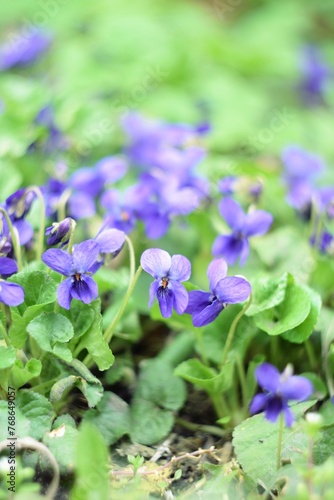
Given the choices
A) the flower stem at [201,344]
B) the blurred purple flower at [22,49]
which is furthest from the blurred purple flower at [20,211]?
the blurred purple flower at [22,49]

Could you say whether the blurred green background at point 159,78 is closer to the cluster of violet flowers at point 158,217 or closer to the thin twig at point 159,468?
the cluster of violet flowers at point 158,217

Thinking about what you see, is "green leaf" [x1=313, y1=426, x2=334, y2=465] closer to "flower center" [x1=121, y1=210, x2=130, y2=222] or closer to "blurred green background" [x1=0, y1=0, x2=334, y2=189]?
"flower center" [x1=121, y1=210, x2=130, y2=222]

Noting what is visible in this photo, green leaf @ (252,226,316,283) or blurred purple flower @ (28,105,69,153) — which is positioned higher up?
blurred purple flower @ (28,105,69,153)

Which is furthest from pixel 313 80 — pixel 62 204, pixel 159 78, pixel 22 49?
pixel 62 204

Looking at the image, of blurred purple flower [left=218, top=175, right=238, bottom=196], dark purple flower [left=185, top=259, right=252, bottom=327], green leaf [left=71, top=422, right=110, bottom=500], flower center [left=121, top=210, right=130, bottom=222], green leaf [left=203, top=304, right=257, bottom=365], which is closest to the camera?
green leaf [left=71, top=422, right=110, bottom=500]

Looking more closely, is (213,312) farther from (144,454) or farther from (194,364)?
(144,454)

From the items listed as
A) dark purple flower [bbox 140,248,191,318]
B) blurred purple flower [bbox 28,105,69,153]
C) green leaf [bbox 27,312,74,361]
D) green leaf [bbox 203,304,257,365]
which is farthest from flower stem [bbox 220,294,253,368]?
blurred purple flower [bbox 28,105,69,153]
